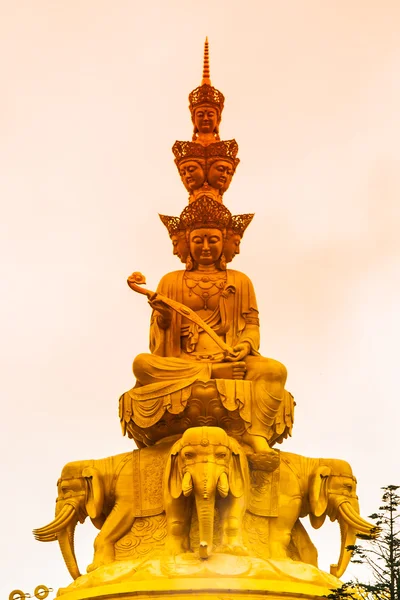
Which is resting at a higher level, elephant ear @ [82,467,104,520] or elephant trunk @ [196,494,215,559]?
elephant ear @ [82,467,104,520]

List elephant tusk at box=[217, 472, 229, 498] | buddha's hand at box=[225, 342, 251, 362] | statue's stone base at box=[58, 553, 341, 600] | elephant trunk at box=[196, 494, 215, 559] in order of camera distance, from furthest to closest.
→ buddha's hand at box=[225, 342, 251, 362], elephant tusk at box=[217, 472, 229, 498], elephant trunk at box=[196, 494, 215, 559], statue's stone base at box=[58, 553, 341, 600]

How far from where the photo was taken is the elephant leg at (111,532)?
2212 cm

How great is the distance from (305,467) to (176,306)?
293 cm

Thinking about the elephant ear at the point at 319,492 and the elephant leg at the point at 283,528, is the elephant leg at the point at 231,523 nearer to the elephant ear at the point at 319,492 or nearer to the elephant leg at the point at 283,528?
the elephant leg at the point at 283,528

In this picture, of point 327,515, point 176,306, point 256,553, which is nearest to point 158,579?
point 256,553

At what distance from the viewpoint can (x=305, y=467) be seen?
22.7m

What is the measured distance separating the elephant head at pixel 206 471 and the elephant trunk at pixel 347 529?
4.95 feet

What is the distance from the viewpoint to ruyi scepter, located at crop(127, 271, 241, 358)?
2317cm

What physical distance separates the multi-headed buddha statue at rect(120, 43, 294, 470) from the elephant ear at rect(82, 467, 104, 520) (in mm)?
787

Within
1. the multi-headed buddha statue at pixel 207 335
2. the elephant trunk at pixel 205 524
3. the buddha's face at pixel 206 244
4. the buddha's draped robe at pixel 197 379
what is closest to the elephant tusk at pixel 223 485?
the elephant trunk at pixel 205 524

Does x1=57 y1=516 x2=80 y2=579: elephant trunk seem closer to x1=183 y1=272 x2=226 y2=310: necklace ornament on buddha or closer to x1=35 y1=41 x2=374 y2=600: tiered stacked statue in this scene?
x1=35 y1=41 x2=374 y2=600: tiered stacked statue

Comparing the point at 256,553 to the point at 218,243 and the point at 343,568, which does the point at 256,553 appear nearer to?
the point at 343,568

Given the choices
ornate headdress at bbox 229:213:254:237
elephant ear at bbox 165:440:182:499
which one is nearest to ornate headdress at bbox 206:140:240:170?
ornate headdress at bbox 229:213:254:237

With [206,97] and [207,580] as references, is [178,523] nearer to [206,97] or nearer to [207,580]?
[207,580]
